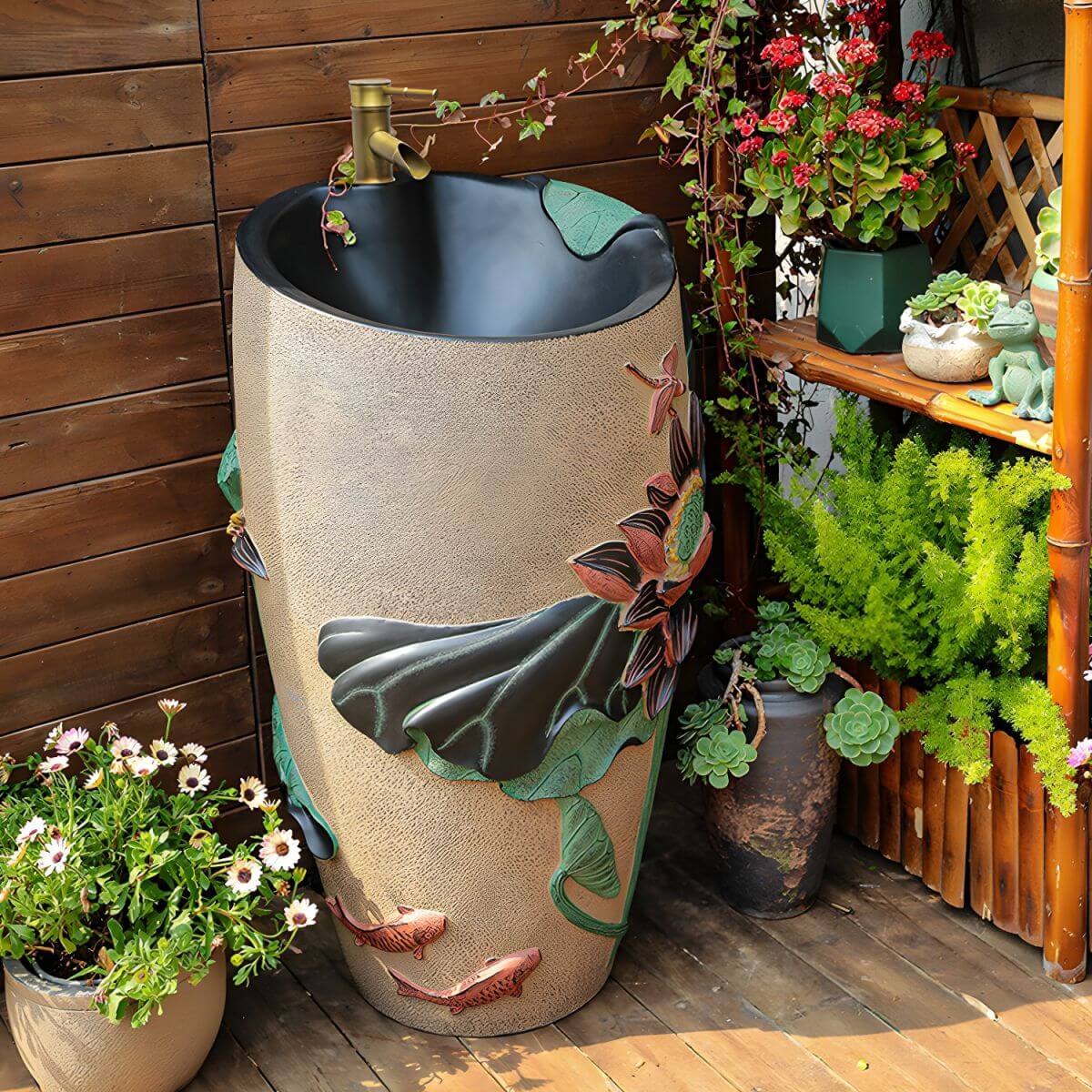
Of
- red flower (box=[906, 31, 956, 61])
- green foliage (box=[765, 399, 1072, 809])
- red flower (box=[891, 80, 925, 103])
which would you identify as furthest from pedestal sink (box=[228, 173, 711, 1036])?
red flower (box=[906, 31, 956, 61])

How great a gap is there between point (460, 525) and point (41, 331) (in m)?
0.67

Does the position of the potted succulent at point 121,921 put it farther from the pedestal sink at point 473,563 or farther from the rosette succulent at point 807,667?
the rosette succulent at point 807,667

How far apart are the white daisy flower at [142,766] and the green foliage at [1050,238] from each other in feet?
4.43

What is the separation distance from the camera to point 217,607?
2303 millimetres

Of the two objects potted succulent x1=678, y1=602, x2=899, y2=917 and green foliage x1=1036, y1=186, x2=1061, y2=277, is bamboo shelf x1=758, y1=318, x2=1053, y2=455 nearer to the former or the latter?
green foliage x1=1036, y1=186, x2=1061, y2=277

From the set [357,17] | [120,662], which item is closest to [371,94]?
[357,17]

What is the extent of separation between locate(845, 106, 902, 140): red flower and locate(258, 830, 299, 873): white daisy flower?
4.03 feet

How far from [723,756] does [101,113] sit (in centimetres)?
123

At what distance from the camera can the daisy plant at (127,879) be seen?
1.92 m

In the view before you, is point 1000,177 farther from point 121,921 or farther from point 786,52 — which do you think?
point 121,921

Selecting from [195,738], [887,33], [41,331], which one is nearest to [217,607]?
[195,738]

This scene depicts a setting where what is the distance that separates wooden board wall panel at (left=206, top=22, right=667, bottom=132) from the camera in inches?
82.5

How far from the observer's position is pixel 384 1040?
7.05ft

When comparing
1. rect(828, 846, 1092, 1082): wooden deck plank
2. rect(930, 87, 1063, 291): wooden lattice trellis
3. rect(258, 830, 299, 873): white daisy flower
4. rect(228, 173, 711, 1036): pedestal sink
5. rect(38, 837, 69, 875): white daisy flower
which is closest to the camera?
rect(228, 173, 711, 1036): pedestal sink
